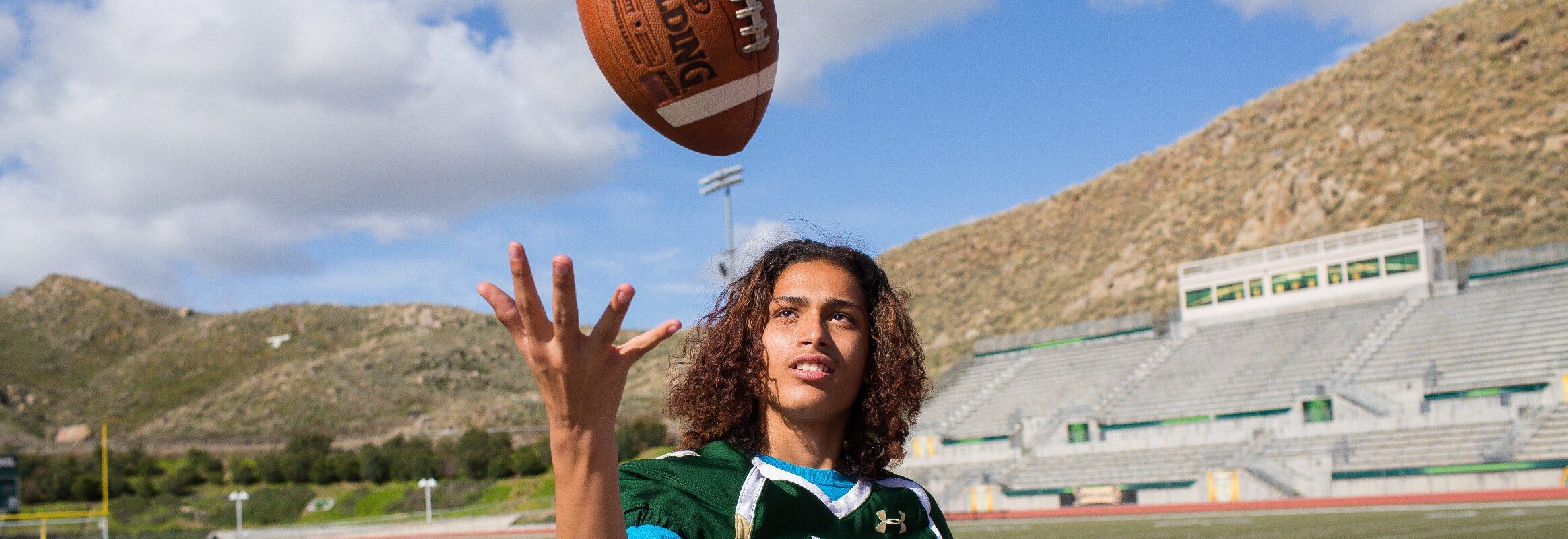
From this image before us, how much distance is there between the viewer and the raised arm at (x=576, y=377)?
1.29m

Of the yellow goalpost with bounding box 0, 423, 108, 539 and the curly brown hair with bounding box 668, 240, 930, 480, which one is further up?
the curly brown hair with bounding box 668, 240, 930, 480

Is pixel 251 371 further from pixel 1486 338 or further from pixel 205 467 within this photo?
pixel 1486 338

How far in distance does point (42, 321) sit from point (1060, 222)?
66689 millimetres

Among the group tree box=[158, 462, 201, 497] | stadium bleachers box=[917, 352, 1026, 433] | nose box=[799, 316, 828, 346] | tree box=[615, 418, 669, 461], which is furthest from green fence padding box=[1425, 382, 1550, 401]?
tree box=[158, 462, 201, 497]

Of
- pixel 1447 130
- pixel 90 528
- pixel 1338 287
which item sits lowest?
pixel 90 528

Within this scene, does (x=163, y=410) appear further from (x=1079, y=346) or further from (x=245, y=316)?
(x=1079, y=346)

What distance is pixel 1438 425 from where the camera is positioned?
71.5ft

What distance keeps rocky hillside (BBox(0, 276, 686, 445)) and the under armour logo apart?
164 ft

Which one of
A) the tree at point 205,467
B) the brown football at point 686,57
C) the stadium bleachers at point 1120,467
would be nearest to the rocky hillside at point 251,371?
the tree at point 205,467

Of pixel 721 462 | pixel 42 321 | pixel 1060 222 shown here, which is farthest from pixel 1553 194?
pixel 42 321

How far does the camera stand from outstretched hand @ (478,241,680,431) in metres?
1.28

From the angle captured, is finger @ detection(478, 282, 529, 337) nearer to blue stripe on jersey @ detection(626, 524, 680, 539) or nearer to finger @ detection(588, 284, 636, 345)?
finger @ detection(588, 284, 636, 345)

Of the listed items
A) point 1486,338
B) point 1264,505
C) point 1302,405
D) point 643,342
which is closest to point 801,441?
point 643,342

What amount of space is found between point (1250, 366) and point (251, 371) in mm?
64176
